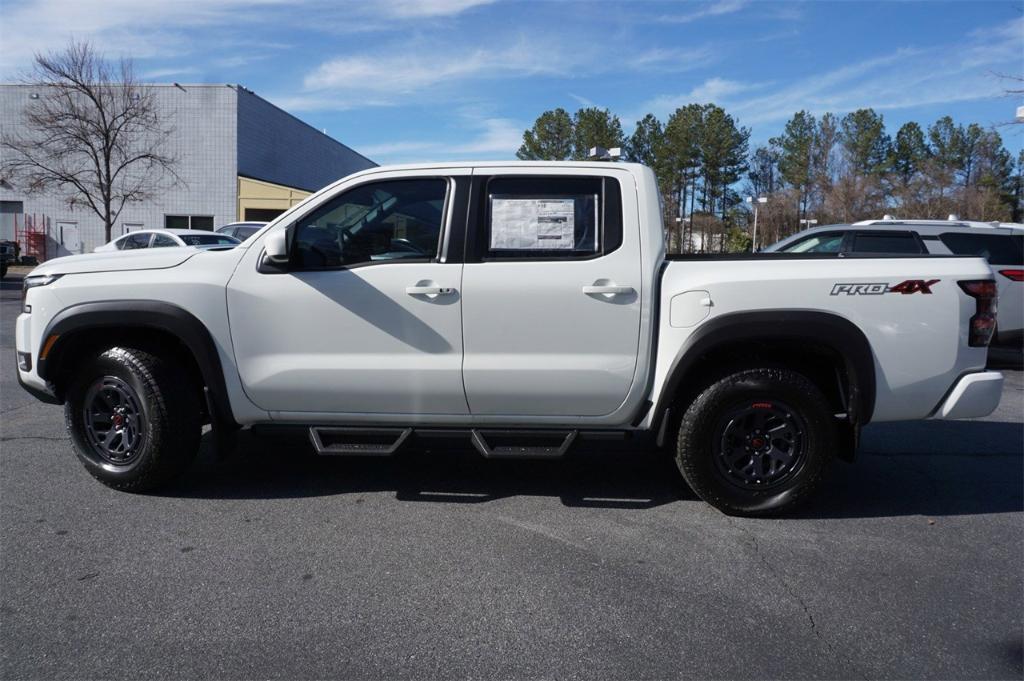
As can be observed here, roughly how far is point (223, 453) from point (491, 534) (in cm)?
180

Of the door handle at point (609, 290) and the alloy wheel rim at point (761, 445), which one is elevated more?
the door handle at point (609, 290)

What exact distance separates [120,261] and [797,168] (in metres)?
39.3

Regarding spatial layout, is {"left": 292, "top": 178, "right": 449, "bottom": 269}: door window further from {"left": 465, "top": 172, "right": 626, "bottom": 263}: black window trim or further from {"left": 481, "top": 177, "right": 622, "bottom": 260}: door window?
{"left": 481, "top": 177, "right": 622, "bottom": 260}: door window

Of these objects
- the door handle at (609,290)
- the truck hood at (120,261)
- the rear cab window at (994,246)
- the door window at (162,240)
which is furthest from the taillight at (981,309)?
the door window at (162,240)

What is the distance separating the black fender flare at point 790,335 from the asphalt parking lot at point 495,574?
2.88 feet

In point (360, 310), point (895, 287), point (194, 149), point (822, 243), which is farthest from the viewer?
→ point (194, 149)

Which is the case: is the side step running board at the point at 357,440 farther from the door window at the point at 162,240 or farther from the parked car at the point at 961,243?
the door window at the point at 162,240

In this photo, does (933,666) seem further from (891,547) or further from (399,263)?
(399,263)

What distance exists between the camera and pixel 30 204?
3756 cm

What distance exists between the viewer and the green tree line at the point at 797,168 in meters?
31.5

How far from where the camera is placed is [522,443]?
15.3ft

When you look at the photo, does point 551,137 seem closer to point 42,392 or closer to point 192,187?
point 192,187

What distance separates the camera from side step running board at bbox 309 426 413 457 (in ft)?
15.4

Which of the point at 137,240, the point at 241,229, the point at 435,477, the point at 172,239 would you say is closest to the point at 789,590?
the point at 435,477
